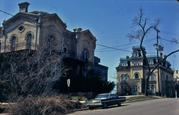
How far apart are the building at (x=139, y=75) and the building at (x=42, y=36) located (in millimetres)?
34199

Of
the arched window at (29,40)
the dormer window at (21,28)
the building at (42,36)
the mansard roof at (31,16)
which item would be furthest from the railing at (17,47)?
the mansard roof at (31,16)

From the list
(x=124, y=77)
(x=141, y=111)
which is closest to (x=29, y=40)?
(x=141, y=111)

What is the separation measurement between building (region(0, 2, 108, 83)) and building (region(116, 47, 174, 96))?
34199mm

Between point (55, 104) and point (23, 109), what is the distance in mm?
1746

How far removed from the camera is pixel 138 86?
91.0 metres

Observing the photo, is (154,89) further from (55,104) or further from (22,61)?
(55,104)

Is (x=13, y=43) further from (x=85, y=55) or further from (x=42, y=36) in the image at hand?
(x=85, y=55)

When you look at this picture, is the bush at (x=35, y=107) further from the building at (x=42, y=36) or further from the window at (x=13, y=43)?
the window at (x=13, y=43)

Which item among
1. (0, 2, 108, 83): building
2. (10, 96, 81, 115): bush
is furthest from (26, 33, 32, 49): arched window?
(10, 96, 81, 115): bush

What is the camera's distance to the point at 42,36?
46.7m

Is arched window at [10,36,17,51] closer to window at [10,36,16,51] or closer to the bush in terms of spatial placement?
window at [10,36,16,51]

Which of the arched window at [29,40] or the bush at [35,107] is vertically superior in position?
the arched window at [29,40]

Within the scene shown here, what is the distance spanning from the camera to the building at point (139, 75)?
3503 inches

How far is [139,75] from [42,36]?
171ft
